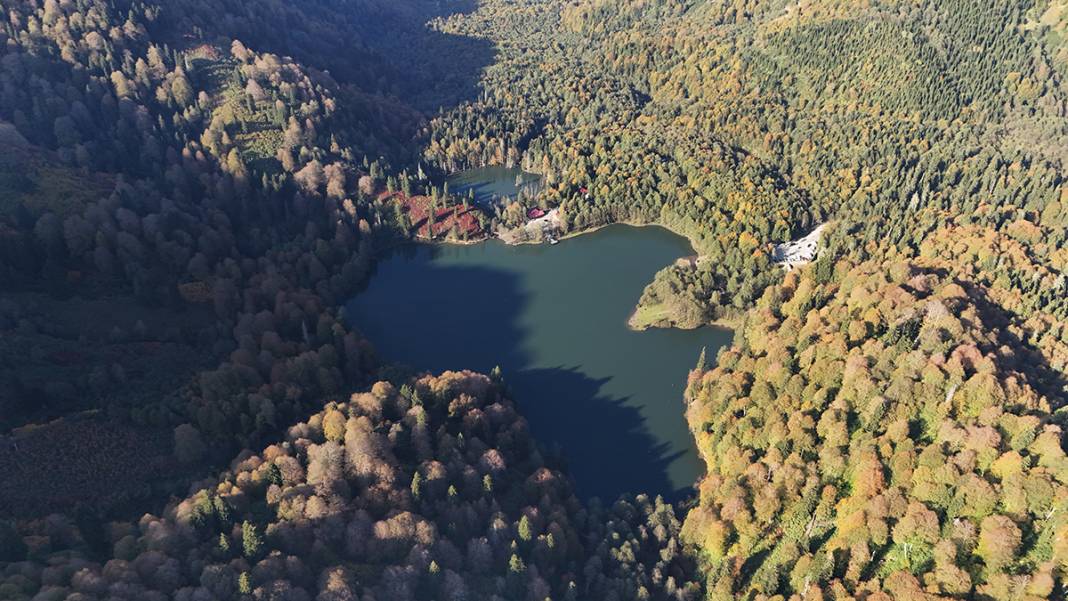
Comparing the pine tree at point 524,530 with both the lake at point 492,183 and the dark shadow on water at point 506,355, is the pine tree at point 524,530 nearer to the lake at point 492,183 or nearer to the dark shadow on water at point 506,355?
the dark shadow on water at point 506,355

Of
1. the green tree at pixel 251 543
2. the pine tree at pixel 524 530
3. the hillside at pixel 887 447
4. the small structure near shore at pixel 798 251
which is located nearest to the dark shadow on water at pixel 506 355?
the hillside at pixel 887 447

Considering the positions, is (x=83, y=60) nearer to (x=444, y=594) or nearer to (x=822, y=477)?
(x=444, y=594)

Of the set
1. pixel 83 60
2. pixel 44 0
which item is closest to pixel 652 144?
pixel 83 60

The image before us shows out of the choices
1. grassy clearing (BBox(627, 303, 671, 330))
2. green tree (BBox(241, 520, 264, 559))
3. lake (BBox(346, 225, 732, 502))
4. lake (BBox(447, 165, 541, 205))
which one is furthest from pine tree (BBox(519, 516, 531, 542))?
lake (BBox(447, 165, 541, 205))

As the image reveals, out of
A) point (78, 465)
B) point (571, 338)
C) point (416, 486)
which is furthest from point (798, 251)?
point (78, 465)

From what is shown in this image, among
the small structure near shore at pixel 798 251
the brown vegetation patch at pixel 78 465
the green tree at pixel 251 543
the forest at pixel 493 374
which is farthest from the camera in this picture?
the small structure near shore at pixel 798 251

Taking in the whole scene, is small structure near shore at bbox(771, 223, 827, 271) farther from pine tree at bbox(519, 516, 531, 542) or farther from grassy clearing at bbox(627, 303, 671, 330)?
pine tree at bbox(519, 516, 531, 542)
